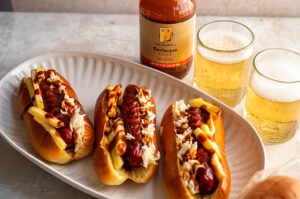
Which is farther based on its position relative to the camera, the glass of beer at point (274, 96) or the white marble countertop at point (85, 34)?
the white marble countertop at point (85, 34)

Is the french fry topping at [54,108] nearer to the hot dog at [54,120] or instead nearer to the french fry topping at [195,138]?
the hot dog at [54,120]

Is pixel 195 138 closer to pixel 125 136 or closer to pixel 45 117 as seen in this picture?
pixel 125 136

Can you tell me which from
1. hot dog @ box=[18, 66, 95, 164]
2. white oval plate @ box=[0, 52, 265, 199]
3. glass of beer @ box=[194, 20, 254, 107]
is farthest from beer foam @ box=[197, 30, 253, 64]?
hot dog @ box=[18, 66, 95, 164]

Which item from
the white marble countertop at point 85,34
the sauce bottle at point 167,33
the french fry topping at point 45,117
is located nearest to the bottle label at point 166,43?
the sauce bottle at point 167,33

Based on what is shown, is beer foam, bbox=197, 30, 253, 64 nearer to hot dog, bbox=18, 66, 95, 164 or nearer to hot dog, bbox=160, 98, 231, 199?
hot dog, bbox=160, 98, 231, 199

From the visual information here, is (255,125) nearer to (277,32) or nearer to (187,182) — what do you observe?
(187,182)

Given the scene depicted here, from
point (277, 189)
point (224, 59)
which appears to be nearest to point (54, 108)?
point (224, 59)

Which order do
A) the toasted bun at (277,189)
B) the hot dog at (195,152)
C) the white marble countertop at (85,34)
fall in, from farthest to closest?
the white marble countertop at (85,34) < the hot dog at (195,152) < the toasted bun at (277,189)
